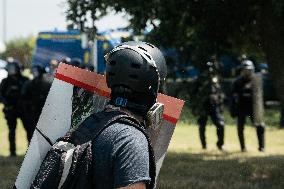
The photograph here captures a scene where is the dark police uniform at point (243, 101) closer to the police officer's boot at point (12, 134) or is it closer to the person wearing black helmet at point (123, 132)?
the police officer's boot at point (12, 134)

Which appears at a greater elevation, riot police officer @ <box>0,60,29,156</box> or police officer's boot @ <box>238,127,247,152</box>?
riot police officer @ <box>0,60,29,156</box>

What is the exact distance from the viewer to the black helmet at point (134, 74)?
2.64 meters

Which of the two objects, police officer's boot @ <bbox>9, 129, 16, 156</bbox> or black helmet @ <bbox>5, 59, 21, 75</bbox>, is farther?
police officer's boot @ <bbox>9, 129, 16, 156</bbox>

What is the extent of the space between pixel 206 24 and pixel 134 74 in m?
9.38

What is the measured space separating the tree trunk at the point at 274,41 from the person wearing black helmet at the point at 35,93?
13.5ft

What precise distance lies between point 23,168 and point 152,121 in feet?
2.13

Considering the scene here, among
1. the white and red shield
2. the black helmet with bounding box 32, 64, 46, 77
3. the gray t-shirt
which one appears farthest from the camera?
the black helmet with bounding box 32, 64, 46, 77

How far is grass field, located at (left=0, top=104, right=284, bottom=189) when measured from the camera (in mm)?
9995

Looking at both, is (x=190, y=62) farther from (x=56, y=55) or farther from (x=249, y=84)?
(x=56, y=55)

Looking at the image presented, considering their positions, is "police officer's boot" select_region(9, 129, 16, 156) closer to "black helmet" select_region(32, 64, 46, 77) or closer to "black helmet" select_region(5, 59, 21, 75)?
"black helmet" select_region(5, 59, 21, 75)

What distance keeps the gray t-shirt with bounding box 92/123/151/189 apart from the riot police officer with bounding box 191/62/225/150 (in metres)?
9.42

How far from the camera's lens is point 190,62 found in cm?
1223

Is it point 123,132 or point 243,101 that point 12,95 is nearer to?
point 243,101

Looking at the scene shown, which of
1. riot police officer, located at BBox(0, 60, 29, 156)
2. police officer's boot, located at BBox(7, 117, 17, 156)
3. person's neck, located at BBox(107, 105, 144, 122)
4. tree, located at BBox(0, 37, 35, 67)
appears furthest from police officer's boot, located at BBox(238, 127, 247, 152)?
tree, located at BBox(0, 37, 35, 67)
